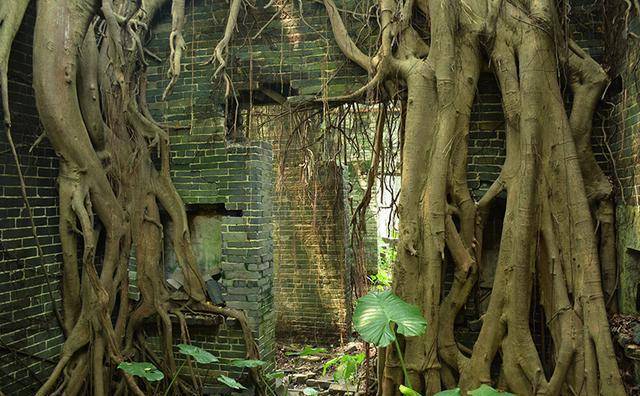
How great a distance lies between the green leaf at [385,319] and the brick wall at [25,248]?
9.14 ft

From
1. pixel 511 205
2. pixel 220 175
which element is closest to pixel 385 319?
pixel 511 205

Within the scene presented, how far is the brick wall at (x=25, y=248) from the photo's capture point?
3941mm

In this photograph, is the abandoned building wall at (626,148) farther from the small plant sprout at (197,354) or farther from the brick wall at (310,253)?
the brick wall at (310,253)

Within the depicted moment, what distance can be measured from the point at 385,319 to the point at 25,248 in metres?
3.07

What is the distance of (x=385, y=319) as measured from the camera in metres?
3.42

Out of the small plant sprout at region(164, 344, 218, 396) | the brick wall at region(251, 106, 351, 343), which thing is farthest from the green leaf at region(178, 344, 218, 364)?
the brick wall at region(251, 106, 351, 343)

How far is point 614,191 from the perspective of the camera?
381cm

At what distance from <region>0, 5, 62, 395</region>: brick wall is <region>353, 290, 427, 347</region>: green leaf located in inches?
110

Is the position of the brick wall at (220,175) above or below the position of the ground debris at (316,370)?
above

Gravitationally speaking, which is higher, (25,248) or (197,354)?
(25,248)

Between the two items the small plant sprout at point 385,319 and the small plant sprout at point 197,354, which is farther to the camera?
the small plant sprout at point 197,354

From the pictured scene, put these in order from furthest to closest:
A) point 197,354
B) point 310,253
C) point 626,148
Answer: point 310,253, point 197,354, point 626,148

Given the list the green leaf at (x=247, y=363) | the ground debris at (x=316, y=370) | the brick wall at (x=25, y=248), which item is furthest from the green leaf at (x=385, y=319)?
the brick wall at (x=25, y=248)

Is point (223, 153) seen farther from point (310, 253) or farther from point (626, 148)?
point (626, 148)
